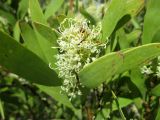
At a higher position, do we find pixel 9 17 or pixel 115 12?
pixel 9 17

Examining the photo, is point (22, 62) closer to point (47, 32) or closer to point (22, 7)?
point (47, 32)

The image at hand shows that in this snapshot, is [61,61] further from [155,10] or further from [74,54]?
[155,10]

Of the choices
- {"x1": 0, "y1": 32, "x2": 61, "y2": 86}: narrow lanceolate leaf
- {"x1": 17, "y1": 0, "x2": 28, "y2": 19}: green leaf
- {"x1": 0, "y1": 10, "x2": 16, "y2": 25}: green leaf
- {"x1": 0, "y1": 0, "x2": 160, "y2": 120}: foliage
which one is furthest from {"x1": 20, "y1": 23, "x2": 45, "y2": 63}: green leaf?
{"x1": 0, "y1": 10, "x2": 16, "y2": 25}: green leaf

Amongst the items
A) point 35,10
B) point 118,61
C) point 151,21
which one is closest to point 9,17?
point 35,10

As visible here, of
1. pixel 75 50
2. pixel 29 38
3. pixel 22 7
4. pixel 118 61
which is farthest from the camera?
pixel 22 7

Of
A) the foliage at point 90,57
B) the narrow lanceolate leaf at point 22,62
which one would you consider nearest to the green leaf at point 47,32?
the foliage at point 90,57

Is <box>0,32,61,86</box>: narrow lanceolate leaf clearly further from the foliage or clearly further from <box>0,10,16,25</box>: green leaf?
<box>0,10,16,25</box>: green leaf

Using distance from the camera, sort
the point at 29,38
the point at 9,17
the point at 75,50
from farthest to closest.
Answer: the point at 9,17, the point at 29,38, the point at 75,50

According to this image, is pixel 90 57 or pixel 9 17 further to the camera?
pixel 9 17

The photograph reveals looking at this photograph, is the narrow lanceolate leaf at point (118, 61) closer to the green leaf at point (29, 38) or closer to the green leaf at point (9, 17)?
the green leaf at point (29, 38)
